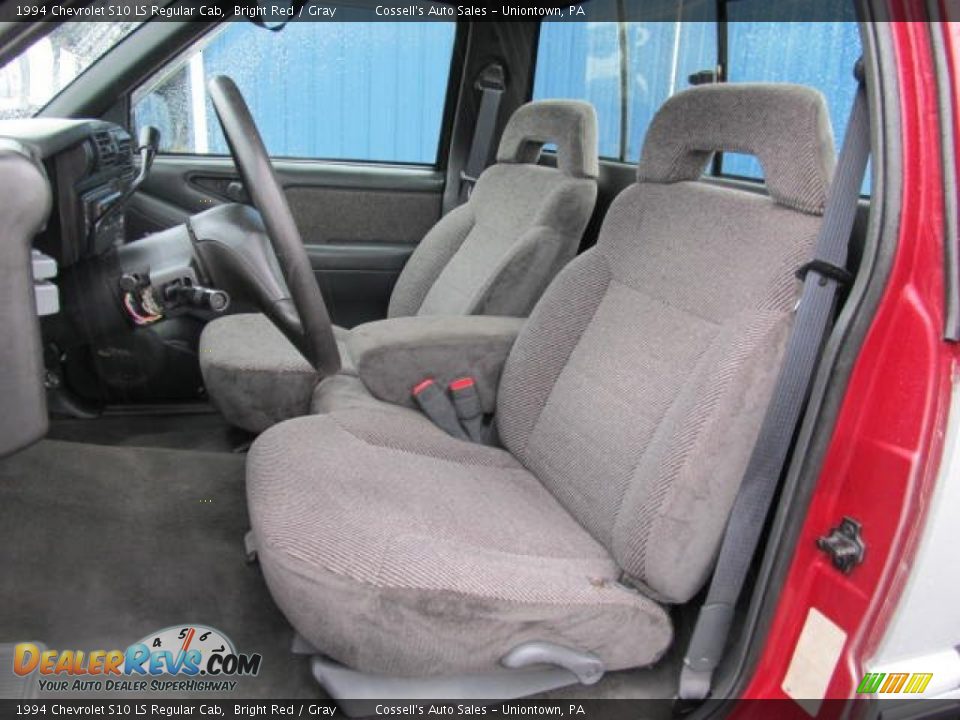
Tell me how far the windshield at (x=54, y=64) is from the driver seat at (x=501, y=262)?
2.21 feet

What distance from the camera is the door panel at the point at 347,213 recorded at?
109 inches

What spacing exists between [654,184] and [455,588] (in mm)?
856

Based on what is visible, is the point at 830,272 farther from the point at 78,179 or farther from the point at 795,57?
the point at 78,179

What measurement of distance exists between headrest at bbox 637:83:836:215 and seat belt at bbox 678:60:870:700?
86 mm

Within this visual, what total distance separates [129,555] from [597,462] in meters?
0.88

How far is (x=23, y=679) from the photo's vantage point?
4.07ft

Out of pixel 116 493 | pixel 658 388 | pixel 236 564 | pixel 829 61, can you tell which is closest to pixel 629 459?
pixel 658 388

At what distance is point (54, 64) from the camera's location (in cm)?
176

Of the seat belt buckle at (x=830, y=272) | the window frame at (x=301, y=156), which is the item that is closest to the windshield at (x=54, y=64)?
the window frame at (x=301, y=156)

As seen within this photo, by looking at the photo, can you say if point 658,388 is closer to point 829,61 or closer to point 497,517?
point 497,517

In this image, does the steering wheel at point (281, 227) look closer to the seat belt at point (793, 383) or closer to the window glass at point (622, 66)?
the seat belt at point (793, 383)

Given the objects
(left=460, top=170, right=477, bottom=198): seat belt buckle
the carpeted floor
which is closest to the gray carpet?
the carpeted floor

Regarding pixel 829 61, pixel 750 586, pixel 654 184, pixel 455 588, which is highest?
pixel 829 61

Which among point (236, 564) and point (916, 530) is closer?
point (916, 530)
